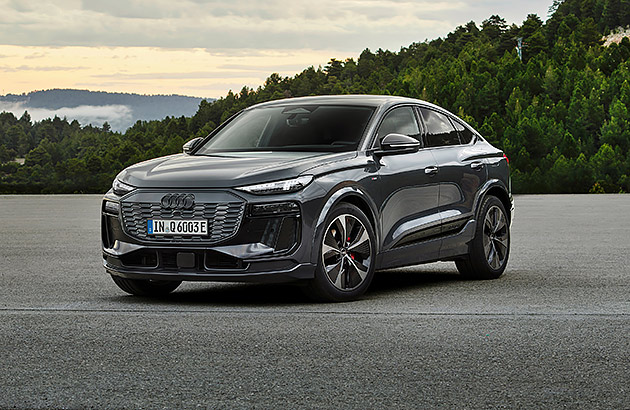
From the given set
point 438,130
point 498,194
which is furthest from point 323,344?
point 498,194

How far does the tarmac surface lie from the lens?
5.22 metres

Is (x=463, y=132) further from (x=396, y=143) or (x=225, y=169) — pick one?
(x=225, y=169)

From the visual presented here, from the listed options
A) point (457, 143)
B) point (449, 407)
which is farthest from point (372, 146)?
point (449, 407)

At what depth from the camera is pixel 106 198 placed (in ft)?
29.7

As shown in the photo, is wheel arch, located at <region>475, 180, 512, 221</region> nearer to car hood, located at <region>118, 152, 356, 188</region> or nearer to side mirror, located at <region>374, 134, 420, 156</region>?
side mirror, located at <region>374, 134, 420, 156</region>

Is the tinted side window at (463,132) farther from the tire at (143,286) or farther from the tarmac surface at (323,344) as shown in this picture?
the tire at (143,286)

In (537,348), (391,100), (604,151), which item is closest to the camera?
(537,348)

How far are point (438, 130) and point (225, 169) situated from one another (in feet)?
8.99

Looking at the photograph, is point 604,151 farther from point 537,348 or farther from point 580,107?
point 537,348

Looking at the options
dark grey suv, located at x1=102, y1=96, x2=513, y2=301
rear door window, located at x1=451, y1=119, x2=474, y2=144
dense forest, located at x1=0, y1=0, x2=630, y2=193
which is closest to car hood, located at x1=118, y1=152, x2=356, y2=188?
dark grey suv, located at x1=102, y1=96, x2=513, y2=301

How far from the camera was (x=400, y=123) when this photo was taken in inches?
394

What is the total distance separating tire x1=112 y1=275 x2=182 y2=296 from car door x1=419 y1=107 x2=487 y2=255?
2.64 m

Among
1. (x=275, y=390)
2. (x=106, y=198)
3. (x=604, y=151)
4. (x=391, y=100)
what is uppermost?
(x=391, y=100)

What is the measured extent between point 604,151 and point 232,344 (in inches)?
3304
